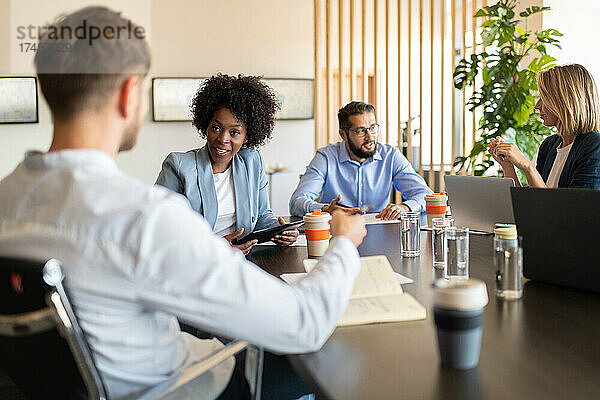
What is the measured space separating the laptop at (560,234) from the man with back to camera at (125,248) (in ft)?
1.96

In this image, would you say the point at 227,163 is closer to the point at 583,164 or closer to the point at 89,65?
the point at 583,164

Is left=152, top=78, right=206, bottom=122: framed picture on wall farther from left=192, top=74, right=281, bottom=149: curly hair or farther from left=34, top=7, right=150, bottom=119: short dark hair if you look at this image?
left=34, top=7, right=150, bottom=119: short dark hair

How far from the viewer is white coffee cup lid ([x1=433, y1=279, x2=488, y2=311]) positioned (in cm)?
90

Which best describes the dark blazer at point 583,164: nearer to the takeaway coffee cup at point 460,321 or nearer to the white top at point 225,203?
the white top at point 225,203

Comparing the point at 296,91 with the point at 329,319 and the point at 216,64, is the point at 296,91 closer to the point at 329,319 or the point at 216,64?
the point at 216,64

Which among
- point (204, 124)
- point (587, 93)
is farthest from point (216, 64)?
point (587, 93)

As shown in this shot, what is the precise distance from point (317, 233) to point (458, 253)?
49 cm

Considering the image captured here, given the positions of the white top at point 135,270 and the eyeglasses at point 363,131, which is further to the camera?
the eyeglasses at point 363,131

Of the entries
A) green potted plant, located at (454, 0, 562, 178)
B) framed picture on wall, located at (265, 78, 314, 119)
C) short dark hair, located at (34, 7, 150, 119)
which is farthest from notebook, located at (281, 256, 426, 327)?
framed picture on wall, located at (265, 78, 314, 119)

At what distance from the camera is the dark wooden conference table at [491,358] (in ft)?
2.76

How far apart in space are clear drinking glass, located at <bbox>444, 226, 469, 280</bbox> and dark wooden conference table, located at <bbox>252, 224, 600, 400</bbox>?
16 cm

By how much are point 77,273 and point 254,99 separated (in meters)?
2.06

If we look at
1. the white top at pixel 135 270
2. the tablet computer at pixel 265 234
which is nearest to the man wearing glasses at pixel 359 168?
the tablet computer at pixel 265 234

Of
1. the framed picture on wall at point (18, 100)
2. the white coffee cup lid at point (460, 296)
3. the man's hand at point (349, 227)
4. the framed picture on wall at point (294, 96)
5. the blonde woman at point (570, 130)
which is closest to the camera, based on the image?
the white coffee cup lid at point (460, 296)
